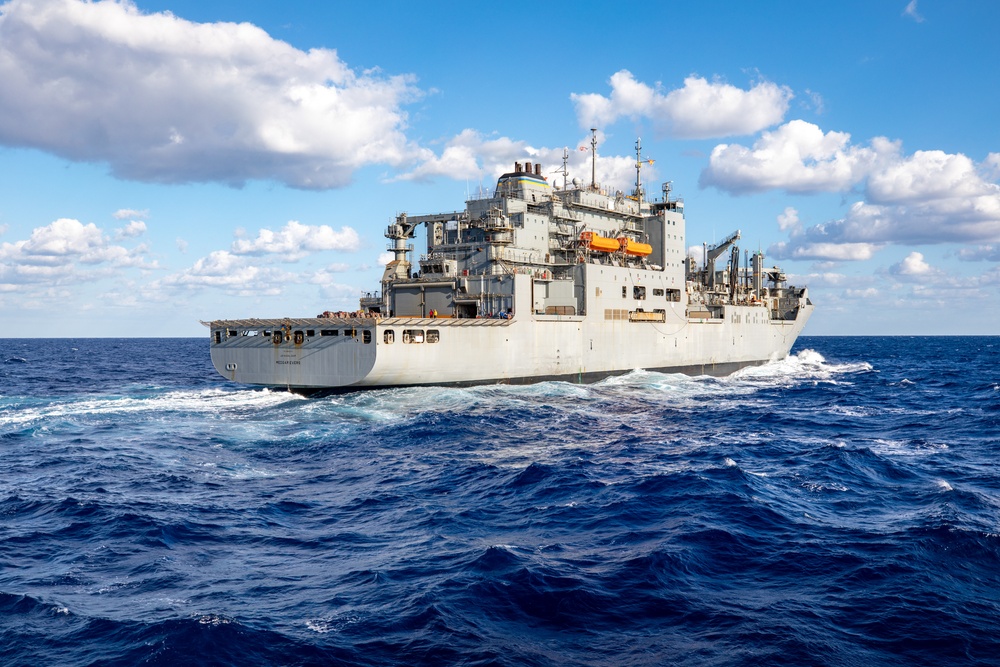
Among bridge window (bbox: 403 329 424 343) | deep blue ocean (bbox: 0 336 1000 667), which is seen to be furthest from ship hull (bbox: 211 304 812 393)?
deep blue ocean (bbox: 0 336 1000 667)

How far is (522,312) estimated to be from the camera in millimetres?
42094

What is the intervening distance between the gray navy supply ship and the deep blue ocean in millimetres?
6348

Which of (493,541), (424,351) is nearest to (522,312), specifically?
(424,351)

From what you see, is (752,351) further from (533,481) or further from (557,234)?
(533,481)

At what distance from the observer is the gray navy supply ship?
37.6m

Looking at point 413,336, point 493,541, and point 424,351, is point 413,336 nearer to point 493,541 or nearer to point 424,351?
point 424,351

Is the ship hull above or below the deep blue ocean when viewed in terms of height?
above

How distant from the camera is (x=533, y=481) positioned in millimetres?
20859

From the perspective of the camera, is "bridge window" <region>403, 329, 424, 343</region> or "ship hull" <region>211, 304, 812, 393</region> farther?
"bridge window" <region>403, 329, 424, 343</region>

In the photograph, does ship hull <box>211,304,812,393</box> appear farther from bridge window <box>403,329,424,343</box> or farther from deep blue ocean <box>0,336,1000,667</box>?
deep blue ocean <box>0,336,1000,667</box>

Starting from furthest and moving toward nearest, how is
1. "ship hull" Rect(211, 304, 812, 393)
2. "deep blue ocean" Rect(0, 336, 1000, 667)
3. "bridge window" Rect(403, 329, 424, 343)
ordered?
1. "bridge window" Rect(403, 329, 424, 343)
2. "ship hull" Rect(211, 304, 812, 393)
3. "deep blue ocean" Rect(0, 336, 1000, 667)

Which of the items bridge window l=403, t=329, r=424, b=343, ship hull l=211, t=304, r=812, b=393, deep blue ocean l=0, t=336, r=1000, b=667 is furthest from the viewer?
bridge window l=403, t=329, r=424, b=343

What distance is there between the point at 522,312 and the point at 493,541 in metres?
27.6

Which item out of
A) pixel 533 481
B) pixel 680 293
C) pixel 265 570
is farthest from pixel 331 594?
pixel 680 293
